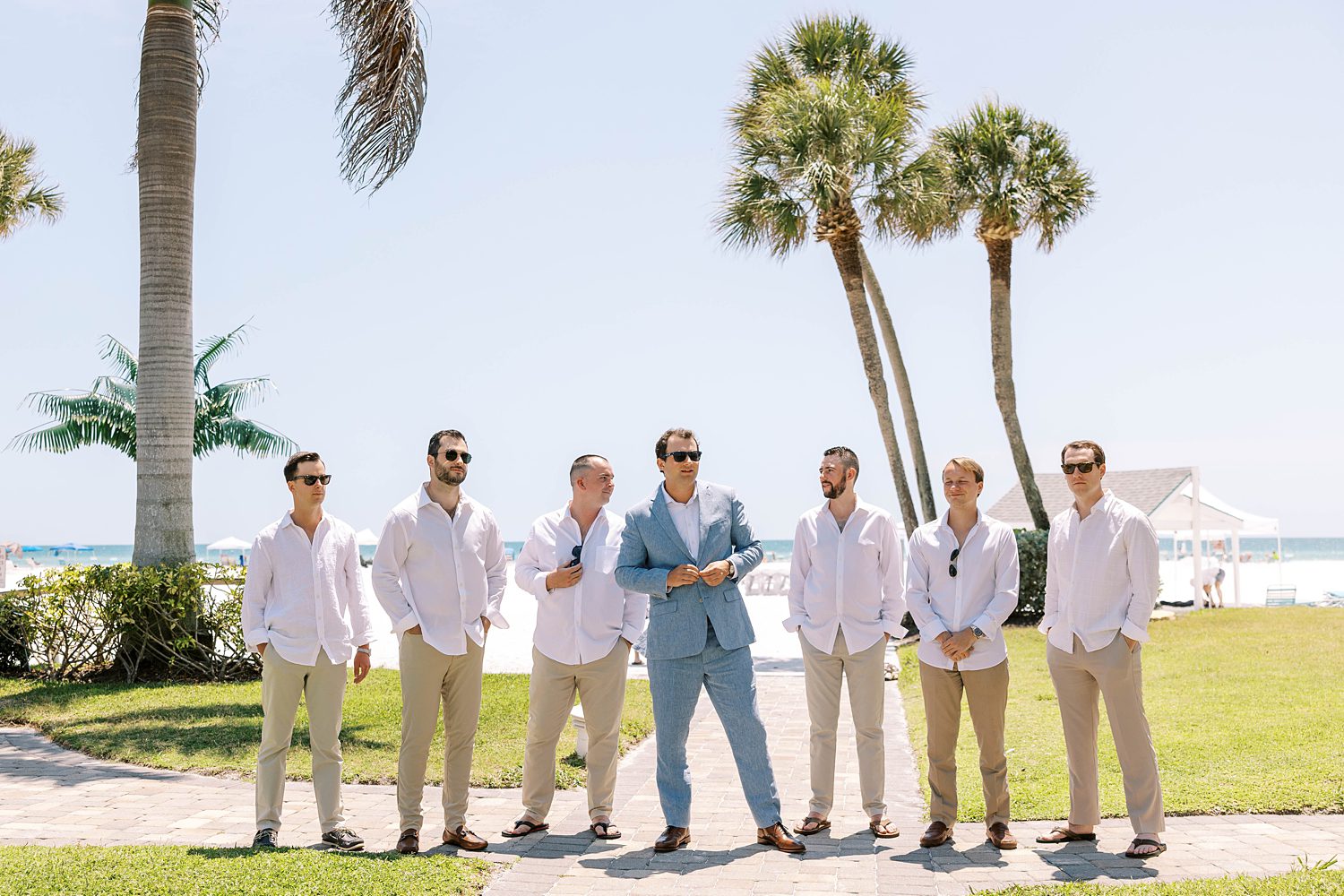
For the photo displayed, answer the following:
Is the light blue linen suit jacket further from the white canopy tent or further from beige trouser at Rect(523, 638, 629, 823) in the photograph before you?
the white canopy tent

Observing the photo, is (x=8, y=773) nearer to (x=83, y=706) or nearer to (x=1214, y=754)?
(x=83, y=706)

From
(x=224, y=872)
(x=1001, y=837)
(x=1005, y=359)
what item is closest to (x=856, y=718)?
(x=1001, y=837)

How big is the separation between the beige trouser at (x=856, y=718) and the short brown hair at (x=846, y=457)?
0.96 metres

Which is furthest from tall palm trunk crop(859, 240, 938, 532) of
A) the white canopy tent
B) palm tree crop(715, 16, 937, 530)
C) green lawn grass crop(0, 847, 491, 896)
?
green lawn grass crop(0, 847, 491, 896)

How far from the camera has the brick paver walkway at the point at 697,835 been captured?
5.48 meters

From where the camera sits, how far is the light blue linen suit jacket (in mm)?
5973

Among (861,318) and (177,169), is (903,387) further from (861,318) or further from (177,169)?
(177,169)

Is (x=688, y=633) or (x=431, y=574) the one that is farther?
(x=431, y=574)

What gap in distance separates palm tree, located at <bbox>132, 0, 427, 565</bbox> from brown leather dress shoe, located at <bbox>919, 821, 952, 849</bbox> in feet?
32.2

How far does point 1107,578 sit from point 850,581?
1384 mm

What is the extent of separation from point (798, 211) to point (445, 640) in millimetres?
15825

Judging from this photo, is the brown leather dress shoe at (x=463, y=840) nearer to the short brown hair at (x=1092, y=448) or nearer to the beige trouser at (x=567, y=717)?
the beige trouser at (x=567, y=717)

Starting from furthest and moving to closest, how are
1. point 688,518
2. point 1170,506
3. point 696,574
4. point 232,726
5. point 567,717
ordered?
point 1170,506, point 232,726, point 567,717, point 688,518, point 696,574

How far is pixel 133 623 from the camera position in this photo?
12727 millimetres
